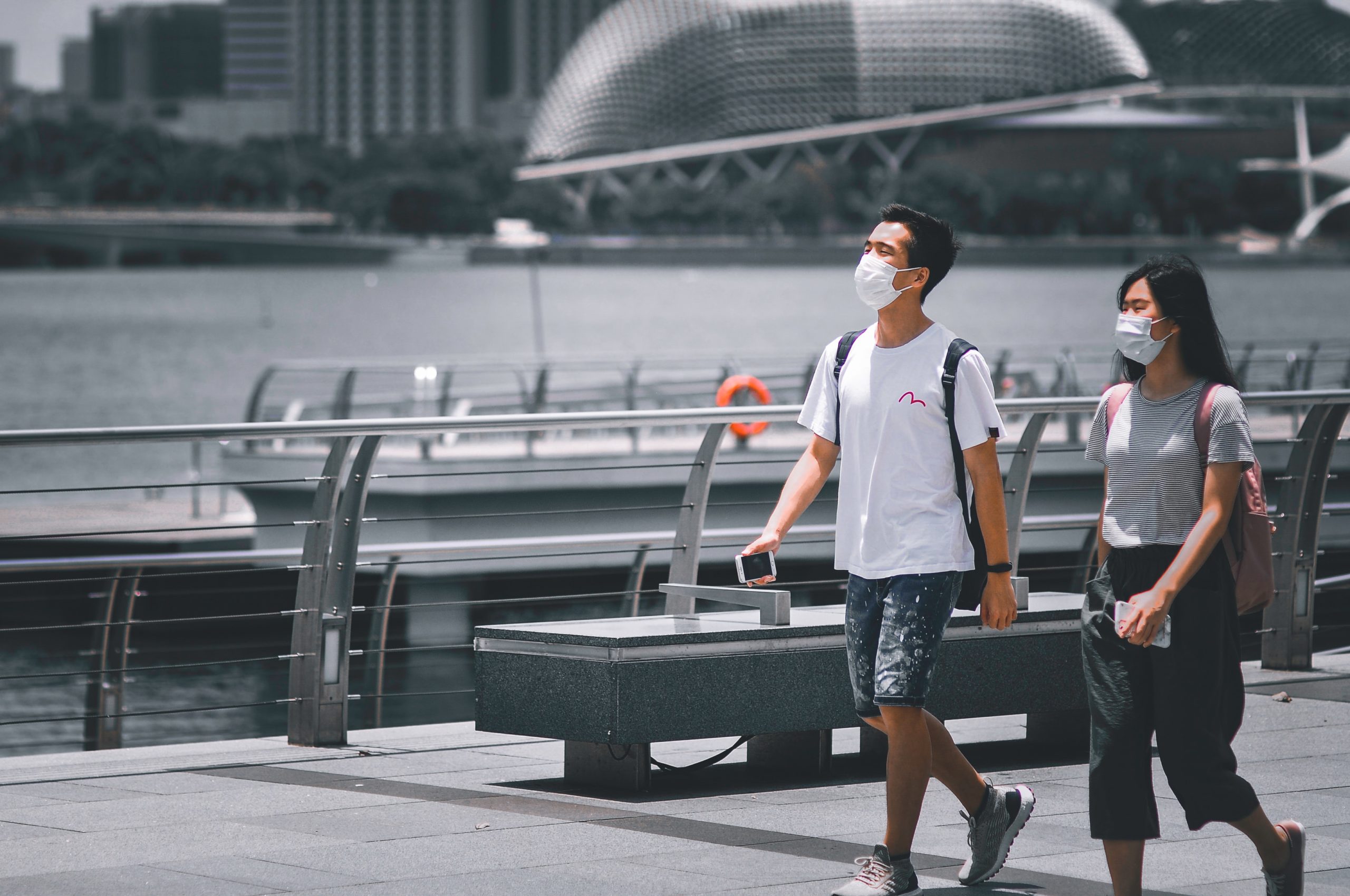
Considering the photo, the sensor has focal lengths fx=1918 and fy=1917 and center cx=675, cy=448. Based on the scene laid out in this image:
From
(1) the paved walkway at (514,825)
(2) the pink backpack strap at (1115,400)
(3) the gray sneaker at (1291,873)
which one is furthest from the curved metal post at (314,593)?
(3) the gray sneaker at (1291,873)

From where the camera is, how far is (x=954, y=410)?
4.64 meters

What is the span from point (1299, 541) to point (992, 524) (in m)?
4.18

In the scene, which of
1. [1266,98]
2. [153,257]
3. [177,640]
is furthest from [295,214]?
[177,640]

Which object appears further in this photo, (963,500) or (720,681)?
(720,681)

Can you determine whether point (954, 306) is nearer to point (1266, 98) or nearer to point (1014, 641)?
point (1266, 98)

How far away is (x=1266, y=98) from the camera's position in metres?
173

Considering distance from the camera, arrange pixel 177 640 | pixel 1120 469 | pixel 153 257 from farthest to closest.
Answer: pixel 153 257
pixel 177 640
pixel 1120 469

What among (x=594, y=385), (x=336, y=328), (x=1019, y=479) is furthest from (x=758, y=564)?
(x=336, y=328)

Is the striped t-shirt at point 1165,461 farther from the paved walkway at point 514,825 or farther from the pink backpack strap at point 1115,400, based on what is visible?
the paved walkway at point 514,825

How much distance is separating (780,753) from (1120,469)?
2.13m

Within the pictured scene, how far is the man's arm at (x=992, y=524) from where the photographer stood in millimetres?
4633

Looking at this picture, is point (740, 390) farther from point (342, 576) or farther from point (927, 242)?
point (927, 242)

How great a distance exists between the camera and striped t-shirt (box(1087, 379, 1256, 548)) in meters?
4.32

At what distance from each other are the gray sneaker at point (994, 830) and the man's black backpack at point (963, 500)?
1.71 feet
